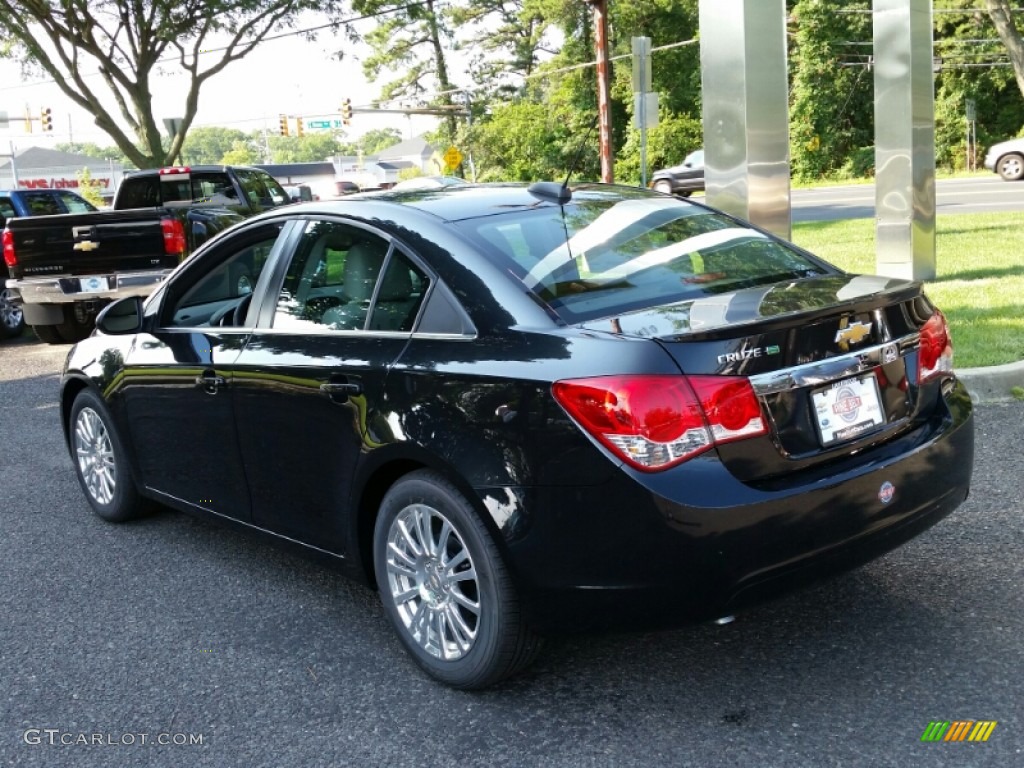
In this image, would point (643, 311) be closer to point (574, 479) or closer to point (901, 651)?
point (574, 479)

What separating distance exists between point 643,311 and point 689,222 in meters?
1.00

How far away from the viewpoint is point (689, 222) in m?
4.31

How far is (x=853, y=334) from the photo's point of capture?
3.34 metres

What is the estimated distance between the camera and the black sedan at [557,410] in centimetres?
304

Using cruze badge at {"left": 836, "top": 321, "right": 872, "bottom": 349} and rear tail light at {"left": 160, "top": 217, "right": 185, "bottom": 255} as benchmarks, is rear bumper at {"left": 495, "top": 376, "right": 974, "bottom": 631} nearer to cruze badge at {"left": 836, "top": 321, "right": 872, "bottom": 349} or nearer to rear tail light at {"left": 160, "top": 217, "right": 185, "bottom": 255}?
cruze badge at {"left": 836, "top": 321, "right": 872, "bottom": 349}

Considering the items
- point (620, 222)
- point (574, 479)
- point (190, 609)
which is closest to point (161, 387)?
point (190, 609)

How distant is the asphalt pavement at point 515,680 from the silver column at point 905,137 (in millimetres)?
6495

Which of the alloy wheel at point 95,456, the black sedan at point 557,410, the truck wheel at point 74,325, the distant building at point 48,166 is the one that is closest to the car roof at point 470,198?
the black sedan at point 557,410

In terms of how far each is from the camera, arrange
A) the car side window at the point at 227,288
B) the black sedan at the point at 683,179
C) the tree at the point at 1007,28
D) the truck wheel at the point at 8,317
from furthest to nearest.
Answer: the black sedan at the point at 683,179, the tree at the point at 1007,28, the truck wheel at the point at 8,317, the car side window at the point at 227,288

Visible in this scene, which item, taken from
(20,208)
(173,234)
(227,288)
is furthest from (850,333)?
(20,208)

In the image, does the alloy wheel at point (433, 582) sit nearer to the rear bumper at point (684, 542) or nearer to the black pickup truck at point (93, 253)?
the rear bumper at point (684, 542)

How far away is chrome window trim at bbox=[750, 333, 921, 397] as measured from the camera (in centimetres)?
311

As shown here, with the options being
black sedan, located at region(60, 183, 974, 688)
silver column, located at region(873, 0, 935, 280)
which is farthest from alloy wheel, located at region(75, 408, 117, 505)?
silver column, located at region(873, 0, 935, 280)

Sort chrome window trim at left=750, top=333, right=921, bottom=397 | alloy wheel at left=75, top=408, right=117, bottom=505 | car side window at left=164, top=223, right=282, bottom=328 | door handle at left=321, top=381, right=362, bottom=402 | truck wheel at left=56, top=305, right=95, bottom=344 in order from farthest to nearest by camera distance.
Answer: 1. truck wheel at left=56, top=305, right=95, bottom=344
2. alloy wheel at left=75, top=408, right=117, bottom=505
3. car side window at left=164, top=223, right=282, bottom=328
4. door handle at left=321, top=381, right=362, bottom=402
5. chrome window trim at left=750, top=333, right=921, bottom=397
